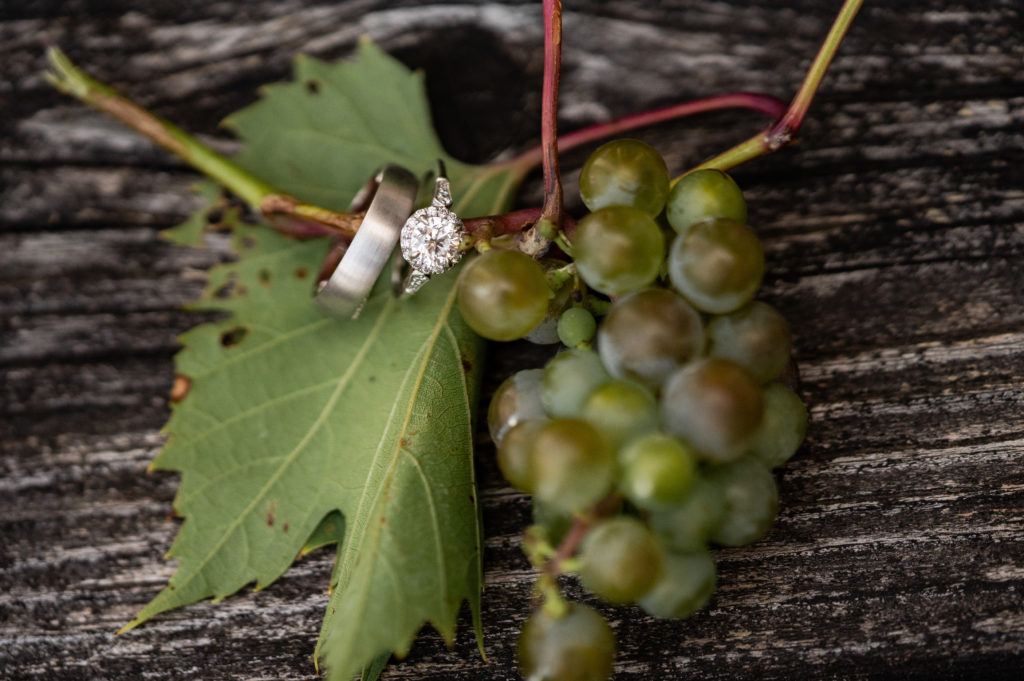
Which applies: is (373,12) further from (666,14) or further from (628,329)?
(628,329)

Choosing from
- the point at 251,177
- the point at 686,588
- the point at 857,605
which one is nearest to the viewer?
the point at 686,588

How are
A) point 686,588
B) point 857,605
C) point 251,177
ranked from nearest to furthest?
1. point 686,588
2. point 857,605
3. point 251,177

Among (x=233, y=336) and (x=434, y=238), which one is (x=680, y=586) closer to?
(x=434, y=238)

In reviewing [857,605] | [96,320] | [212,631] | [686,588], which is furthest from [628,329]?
[96,320]

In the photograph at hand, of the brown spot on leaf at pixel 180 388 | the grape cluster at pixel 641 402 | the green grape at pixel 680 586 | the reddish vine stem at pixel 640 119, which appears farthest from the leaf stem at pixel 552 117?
the brown spot on leaf at pixel 180 388

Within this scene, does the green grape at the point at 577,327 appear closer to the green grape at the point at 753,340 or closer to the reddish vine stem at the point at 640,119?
the green grape at the point at 753,340

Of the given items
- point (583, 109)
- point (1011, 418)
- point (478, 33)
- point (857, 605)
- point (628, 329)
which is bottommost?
point (857, 605)

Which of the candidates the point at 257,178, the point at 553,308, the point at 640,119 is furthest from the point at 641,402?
the point at 257,178

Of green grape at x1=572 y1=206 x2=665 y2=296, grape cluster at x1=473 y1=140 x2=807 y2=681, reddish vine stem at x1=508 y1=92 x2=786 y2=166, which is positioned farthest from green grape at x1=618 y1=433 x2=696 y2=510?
reddish vine stem at x1=508 y1=92 x2=786 y2=166
